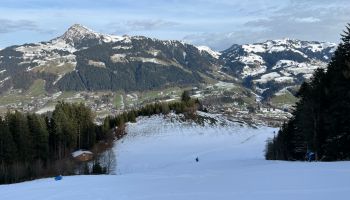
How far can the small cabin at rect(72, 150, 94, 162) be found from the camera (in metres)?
109

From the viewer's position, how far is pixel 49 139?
110 m

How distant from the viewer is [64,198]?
26953 millimetres

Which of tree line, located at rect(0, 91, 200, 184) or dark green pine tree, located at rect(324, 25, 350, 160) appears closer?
dark green pine tree, located at rect(324, 25, 350, 160)

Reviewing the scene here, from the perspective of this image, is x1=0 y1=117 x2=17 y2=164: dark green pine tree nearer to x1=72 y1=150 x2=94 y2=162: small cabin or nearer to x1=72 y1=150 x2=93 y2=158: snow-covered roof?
x1=72 y1=150 x2=94 y2=162: small cabin

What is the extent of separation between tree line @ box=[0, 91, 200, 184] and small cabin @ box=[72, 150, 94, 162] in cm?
181

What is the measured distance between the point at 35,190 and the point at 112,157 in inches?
3109

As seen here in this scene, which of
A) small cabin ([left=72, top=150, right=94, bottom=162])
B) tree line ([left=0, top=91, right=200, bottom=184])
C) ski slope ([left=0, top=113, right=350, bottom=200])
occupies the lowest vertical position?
small cabin ([left=72, top=150, right=94, bottom=162])

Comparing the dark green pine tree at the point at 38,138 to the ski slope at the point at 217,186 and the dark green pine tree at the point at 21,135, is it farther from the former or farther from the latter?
the ski slope at the point at 217,186

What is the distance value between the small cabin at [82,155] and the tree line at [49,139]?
1806 mm

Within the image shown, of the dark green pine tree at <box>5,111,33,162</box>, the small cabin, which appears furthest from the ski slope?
the small cabin

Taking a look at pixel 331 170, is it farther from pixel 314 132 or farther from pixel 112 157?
pixel 112 157

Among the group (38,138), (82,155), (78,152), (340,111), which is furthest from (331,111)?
(78,152)

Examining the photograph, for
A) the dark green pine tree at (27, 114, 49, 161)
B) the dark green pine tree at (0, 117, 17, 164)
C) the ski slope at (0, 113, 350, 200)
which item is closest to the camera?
the ski slope at (0, 113, 350, 200)

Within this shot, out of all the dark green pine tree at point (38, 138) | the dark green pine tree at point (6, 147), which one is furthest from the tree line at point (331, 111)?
the dark green pine tree at point (38, 138)
